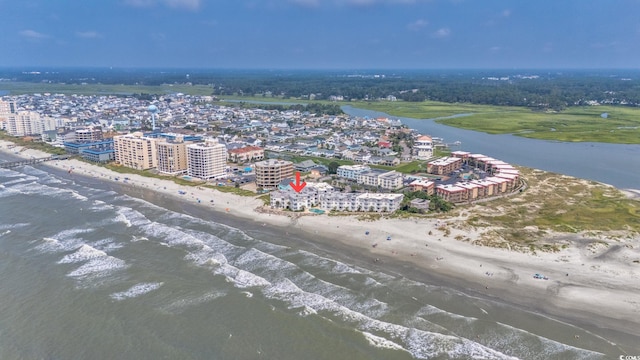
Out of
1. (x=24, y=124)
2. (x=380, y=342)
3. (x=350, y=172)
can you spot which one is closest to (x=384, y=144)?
(x=350, y=172)

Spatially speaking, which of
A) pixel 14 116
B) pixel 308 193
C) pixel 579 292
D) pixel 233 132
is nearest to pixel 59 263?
pixel 308 193

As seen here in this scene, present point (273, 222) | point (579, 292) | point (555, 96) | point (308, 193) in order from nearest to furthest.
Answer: point (579, 292) → point (273, 222) → point (308, 193) → point (555, 96)

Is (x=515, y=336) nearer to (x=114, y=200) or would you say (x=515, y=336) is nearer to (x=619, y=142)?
(x=114, y=200)

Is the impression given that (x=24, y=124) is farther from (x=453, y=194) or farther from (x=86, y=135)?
(x=453, y=194)

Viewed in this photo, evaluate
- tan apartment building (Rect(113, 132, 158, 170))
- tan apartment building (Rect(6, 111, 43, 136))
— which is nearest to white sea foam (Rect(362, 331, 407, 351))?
tan apartment building (Rect(113, 132, 158, 170))

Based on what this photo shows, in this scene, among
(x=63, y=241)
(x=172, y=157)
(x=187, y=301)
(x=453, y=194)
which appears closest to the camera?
(x=187, y=301)

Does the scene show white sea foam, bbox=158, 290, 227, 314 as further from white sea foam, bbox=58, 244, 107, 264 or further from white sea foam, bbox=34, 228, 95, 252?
white sea foam, bbox=34, 228, 95, 252
